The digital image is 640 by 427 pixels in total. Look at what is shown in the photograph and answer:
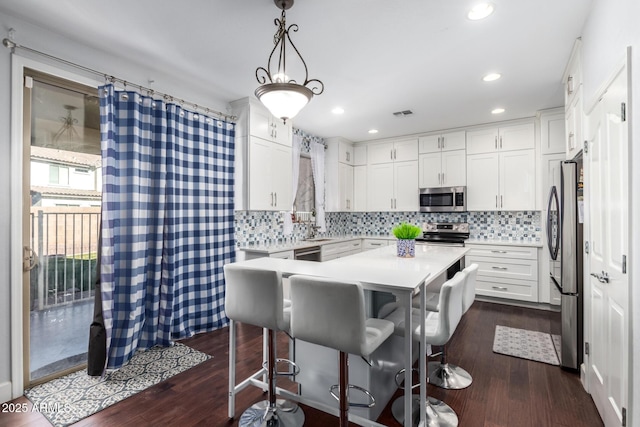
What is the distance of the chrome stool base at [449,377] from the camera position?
7.64 feet

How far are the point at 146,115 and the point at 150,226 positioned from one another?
103cm

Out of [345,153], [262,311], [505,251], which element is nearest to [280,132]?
[345,153]

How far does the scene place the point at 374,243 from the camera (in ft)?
18.5

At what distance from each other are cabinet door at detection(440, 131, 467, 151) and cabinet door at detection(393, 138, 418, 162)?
45 centimetres

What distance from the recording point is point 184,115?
3191 mm

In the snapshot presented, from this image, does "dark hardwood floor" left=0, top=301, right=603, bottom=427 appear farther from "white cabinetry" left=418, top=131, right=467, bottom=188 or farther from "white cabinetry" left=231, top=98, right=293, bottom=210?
"white cabinetry" left=418, top=131, right=467, bottom=188

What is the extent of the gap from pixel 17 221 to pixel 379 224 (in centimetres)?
507

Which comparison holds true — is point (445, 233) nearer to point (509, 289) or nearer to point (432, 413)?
point (509, 289)

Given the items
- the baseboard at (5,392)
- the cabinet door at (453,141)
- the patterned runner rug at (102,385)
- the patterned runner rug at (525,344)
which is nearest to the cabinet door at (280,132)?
the cabinet door at (453,141)

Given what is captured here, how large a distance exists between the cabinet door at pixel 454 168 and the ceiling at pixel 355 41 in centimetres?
130

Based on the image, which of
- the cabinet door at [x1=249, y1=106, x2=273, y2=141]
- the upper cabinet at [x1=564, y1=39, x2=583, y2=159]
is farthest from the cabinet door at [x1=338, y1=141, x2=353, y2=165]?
the upper cabinet at [x1=564, y1=39, x2=583, y2=159]

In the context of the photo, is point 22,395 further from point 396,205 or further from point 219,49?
point 396,205

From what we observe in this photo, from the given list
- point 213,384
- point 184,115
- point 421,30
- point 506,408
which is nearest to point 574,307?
point 506,408

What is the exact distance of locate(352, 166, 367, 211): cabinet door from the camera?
5.85 m
